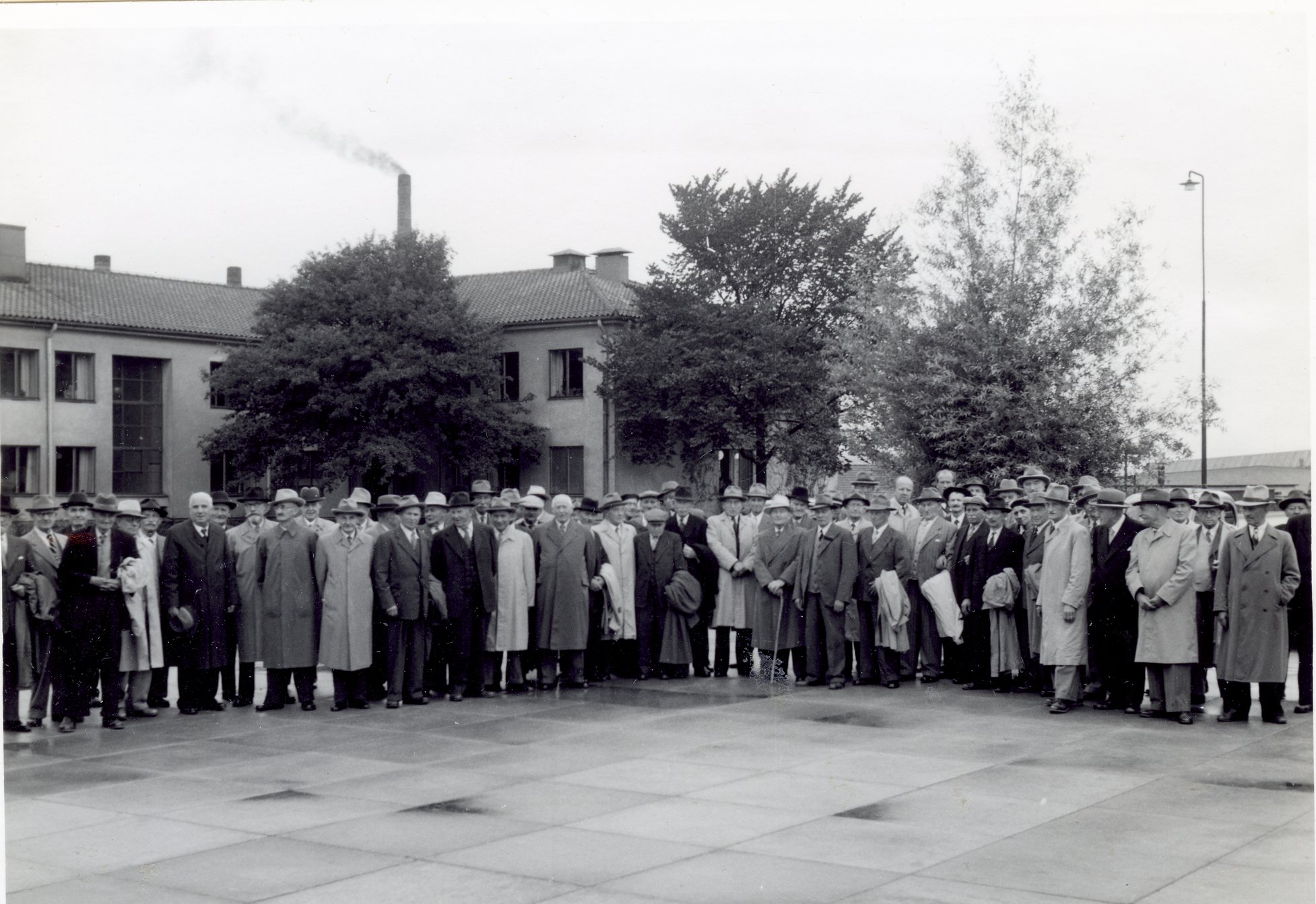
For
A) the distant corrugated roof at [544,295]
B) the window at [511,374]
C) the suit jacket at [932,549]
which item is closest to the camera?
the suit jacket at [932,549]

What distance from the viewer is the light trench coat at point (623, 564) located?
14.1 m

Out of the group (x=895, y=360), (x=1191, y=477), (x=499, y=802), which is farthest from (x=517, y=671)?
(x=1191, y=477)

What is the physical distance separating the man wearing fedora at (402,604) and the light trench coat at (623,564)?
7.05ft

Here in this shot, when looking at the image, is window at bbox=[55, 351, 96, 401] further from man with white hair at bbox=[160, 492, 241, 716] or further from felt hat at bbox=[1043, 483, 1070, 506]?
felt hat at bbox=[1043, 483, 1070, 506]

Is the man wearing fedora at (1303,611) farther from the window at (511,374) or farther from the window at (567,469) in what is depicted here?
the window at (511,374)

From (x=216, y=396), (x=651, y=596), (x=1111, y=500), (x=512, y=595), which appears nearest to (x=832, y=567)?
(x=651, y=596)

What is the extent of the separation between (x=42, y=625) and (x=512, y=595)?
13.8ft

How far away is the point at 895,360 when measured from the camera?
86.6 ft

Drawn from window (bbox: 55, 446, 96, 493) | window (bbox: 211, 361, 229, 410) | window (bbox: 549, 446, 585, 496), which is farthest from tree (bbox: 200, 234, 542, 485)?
window (bbox: 55, 446, 96, 493)

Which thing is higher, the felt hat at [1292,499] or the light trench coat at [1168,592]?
the felt hat at [1292,499]

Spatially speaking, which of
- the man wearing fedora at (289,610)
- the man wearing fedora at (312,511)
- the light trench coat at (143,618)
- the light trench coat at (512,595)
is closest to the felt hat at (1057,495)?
the light trench coat at (512,595)

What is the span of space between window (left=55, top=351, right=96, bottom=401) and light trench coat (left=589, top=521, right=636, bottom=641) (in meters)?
35.3

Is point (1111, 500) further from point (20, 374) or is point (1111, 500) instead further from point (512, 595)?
point (20, 374)

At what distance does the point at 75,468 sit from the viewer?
4481 cm
